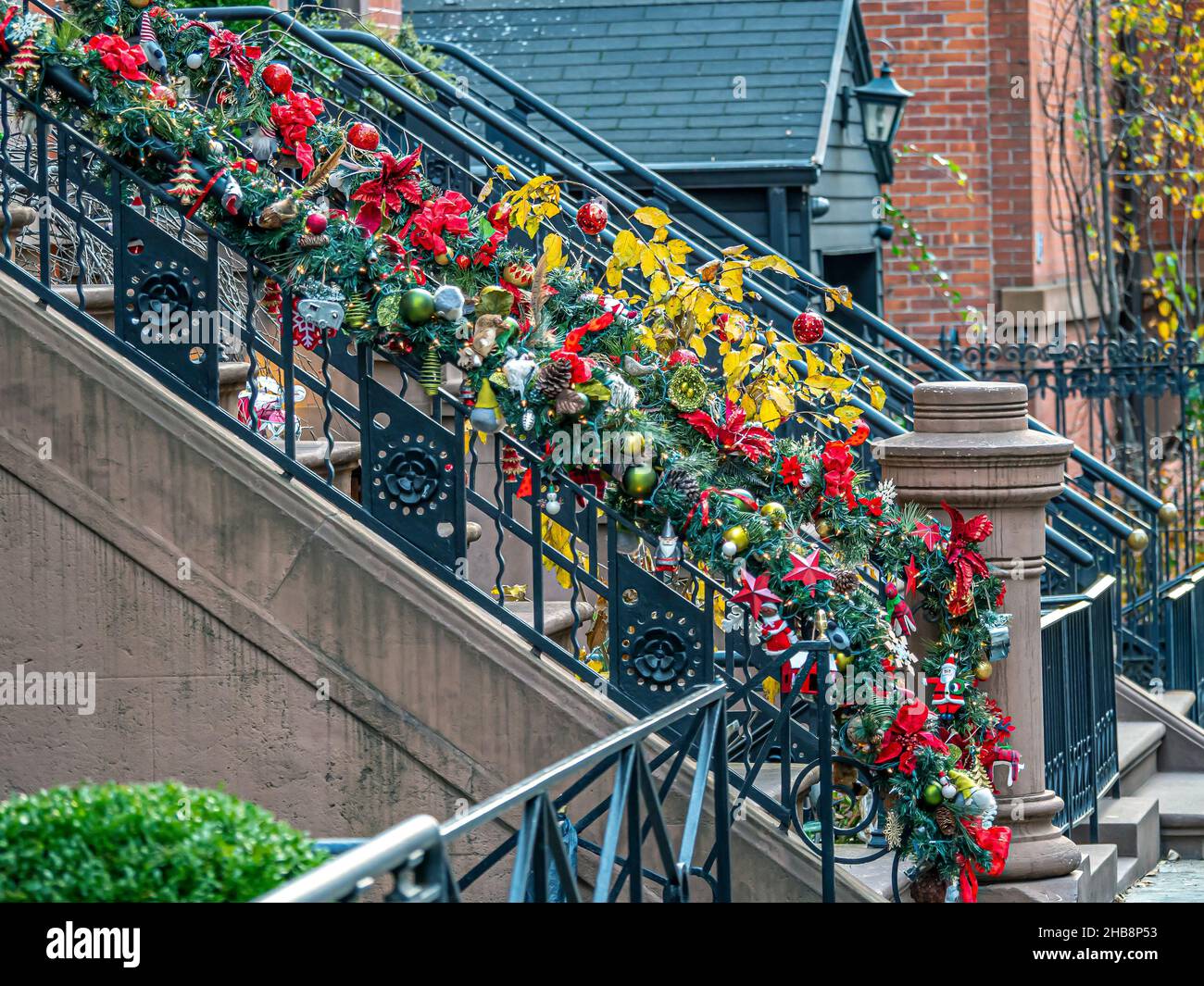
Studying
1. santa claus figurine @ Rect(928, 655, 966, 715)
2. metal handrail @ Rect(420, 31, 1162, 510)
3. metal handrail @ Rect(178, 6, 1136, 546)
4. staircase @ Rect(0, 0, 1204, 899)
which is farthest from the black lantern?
staircase @ Rect(0, 0, 1204, 899)

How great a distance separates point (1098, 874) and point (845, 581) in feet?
5.39

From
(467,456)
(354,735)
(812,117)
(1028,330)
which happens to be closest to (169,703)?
(354,735)

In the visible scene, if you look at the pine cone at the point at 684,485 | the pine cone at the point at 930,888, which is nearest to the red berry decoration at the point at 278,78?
the pine cone at the point at 684,485

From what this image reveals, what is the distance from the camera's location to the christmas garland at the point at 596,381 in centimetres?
506

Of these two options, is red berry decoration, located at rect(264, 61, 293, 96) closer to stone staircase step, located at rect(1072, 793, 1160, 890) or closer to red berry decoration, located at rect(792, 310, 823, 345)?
red berry decoration, located at rect(792, 310, 823, 345)

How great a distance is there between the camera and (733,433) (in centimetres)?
531

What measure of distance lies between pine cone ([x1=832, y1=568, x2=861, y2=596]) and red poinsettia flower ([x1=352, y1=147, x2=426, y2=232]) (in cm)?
169

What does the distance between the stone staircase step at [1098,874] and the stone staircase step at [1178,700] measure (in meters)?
2.24

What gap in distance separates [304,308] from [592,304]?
2.90 ft

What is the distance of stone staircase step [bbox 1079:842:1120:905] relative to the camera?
5.66 metres

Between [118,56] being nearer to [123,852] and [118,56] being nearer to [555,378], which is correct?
[555,378]

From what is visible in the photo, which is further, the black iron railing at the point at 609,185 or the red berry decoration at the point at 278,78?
the black iron railing at the point at 609,185

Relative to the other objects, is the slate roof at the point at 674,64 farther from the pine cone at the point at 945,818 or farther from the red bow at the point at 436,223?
the pine cone at the point at 945,818

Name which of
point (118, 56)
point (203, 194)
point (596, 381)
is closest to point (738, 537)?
point (596, 381)
